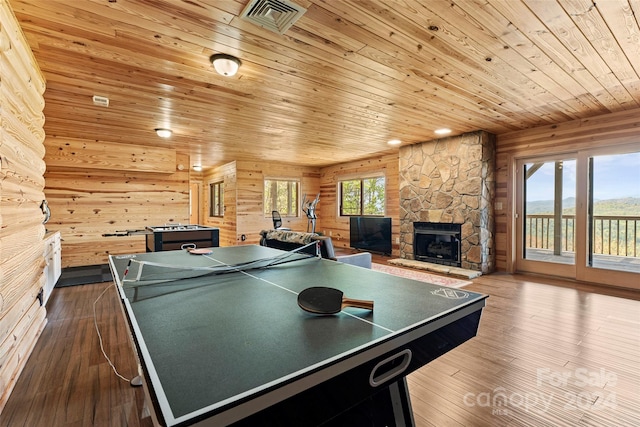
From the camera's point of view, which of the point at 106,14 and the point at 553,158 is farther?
the point at 553,158

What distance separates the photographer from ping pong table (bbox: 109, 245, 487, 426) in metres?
0.66

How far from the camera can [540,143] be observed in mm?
4727

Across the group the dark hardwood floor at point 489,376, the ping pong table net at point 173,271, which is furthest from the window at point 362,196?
the ping pong table net at point 173,271

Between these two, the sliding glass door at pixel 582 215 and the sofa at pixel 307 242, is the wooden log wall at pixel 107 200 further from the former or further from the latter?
the sliding glass door at pixel 582 215

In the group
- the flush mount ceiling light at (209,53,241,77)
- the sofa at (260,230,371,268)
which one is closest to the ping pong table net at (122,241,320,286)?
the sofa at (260,230,371,268)

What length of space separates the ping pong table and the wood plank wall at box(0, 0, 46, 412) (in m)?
0.96

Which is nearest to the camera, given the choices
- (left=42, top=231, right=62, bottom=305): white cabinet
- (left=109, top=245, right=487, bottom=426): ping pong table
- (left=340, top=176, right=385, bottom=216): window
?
(left=109, top=245, right=487, bottom=426): ping pong table

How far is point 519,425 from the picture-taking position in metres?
1.59

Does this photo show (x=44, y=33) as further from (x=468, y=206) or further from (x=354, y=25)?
(x=468, y=206)

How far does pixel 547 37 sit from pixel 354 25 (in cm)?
147

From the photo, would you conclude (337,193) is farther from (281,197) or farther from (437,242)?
(437,242)

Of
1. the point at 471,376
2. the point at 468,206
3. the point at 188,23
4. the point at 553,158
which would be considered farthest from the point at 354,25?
the point at 553,158

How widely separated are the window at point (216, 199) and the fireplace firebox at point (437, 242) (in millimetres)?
5556

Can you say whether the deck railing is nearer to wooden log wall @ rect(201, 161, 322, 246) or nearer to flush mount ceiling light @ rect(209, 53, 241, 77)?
flush mount ceiling light @ rect(209, 53, 241, 77)
